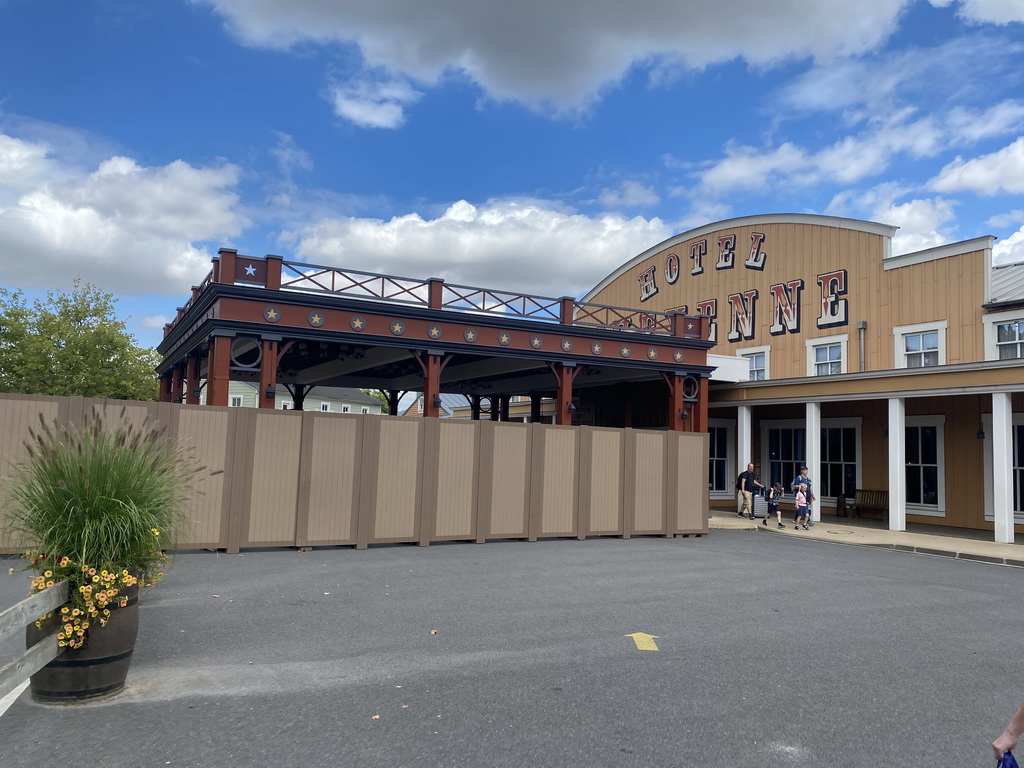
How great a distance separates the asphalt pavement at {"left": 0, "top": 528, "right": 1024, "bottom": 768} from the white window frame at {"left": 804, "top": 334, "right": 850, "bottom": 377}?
42.9ft

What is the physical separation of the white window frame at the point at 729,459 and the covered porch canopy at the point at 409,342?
181 cm

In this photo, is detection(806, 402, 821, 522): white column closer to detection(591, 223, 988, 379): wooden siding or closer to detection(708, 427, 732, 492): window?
detection(591, 223, 988, 379): wooden siding

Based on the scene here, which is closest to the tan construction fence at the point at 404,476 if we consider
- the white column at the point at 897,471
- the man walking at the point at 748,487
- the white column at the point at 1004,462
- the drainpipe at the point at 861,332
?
the man walking at the point at 748,487

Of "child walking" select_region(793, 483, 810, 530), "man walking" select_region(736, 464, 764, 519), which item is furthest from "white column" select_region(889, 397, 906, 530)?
"man walking" select_region(736, 464, 764, 519)

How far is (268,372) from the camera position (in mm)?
15594

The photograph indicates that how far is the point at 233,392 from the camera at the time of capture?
2103 inches

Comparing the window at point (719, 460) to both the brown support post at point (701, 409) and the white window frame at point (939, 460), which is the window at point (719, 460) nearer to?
the brown support post at point (701, 409)

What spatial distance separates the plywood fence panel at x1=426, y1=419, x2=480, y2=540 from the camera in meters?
13.0

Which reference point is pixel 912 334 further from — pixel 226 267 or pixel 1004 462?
pixel 226 267

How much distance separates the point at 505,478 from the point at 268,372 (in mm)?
5682

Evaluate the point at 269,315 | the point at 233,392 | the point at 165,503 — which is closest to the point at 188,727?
the point at 165,503

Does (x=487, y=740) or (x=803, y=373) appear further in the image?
(x=803, y=373)

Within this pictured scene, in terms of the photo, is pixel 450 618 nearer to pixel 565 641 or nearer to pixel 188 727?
pixel 565 641

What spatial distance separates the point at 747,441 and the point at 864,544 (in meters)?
6.69
